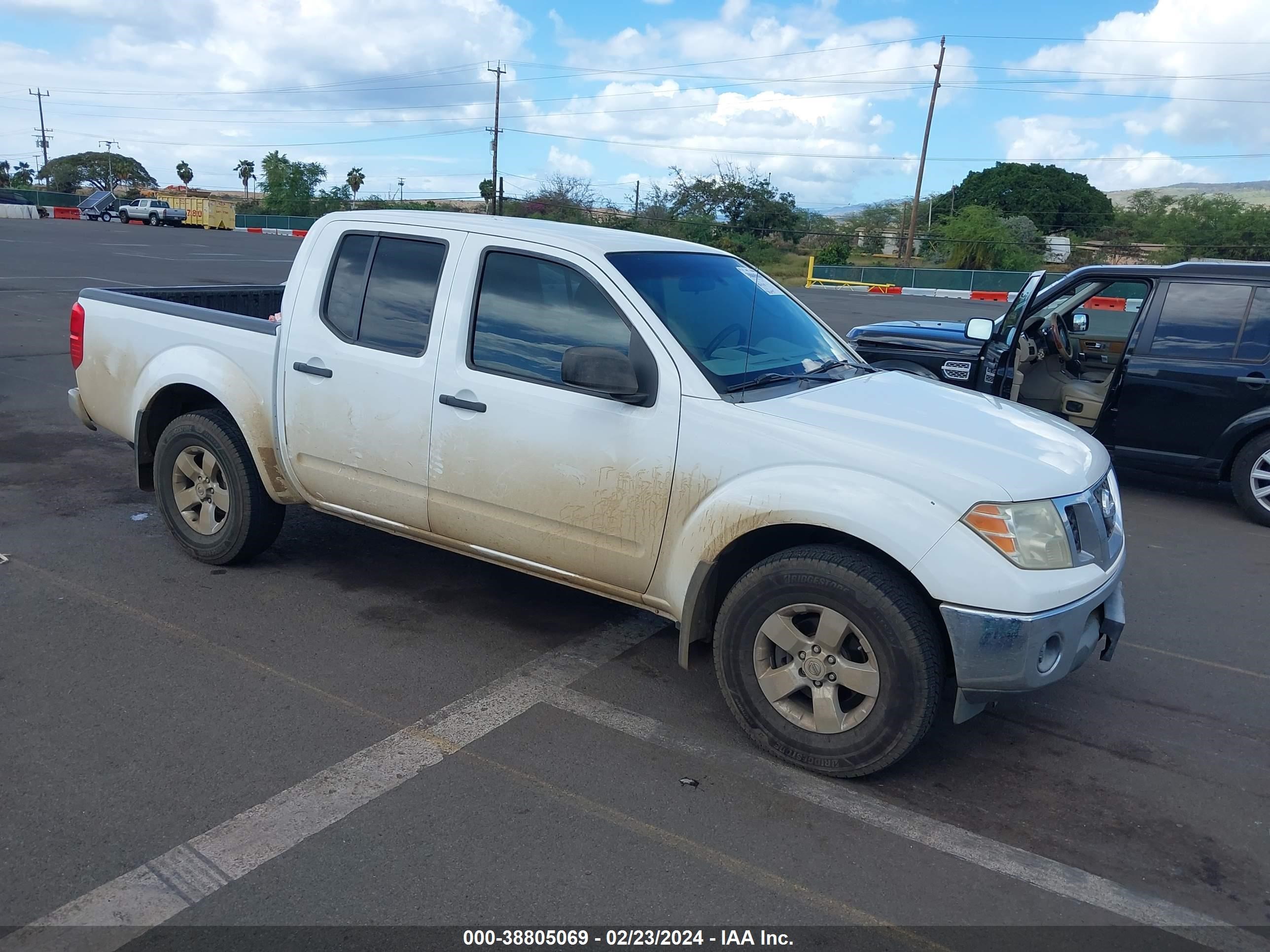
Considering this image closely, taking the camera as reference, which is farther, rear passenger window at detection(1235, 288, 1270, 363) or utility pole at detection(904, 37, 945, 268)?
utility pole at detection(904, 37, 945, 268)

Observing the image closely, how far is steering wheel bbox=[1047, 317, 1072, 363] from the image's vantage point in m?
8.59

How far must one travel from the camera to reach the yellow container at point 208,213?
6338cm

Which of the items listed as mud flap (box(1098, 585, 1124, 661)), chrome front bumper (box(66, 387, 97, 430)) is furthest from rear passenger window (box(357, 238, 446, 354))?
mud flap (box(1098, 585, 1124, 661))

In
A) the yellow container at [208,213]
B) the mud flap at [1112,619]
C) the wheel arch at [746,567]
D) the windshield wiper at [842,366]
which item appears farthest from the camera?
the yellow container at [208,213]

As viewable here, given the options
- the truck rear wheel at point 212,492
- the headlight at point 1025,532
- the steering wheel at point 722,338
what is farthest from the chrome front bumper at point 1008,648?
the truck rear wheel at point 212,492

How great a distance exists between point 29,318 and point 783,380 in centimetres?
1447

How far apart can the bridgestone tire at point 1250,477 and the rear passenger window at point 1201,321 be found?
26.4 inches

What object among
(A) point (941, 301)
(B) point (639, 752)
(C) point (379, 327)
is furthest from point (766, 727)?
(A) point (941, 301)

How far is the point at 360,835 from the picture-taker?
326cm

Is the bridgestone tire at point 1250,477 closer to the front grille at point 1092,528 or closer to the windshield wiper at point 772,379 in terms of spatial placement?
the front grille at point 1092,528

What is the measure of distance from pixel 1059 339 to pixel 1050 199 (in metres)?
79.9

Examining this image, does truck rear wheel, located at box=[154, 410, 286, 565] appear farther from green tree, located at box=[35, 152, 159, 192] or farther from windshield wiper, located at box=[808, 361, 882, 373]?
green tree, located at box=[35, 152, 159, 192]

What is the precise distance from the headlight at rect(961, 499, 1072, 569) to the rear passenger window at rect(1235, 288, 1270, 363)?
5.14 m

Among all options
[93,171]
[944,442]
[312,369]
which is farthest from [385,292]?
[93,171]
